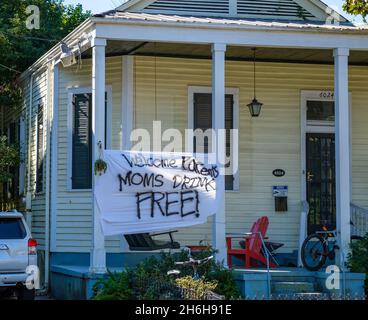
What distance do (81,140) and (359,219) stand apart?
564 cm

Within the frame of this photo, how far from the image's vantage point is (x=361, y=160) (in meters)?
17.3

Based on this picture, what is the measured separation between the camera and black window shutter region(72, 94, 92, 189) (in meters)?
16.5

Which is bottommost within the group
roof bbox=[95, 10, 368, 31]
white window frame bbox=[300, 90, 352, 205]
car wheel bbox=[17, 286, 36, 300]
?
car wheel bbox=[17, 286, 36, 300]

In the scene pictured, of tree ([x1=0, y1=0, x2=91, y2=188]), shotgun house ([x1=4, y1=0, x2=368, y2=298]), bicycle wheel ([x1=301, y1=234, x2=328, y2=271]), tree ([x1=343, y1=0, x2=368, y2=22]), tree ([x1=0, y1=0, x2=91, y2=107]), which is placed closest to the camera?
tree ([x1=343, y1=0, x2=368, y2=22])

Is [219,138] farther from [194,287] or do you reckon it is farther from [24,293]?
[24,293]

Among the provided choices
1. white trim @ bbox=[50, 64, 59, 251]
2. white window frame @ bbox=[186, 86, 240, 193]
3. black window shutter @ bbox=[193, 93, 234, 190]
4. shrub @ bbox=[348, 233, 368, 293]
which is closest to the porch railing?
shrub @ bbox=[348, 233, 368, 293]

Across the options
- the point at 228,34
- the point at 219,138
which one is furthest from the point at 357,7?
the point at 219,138

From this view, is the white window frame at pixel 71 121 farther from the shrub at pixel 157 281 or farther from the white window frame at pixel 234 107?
the shrub at pixel 157 281

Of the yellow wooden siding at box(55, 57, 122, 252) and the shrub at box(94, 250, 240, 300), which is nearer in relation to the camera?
the shrub at box(94, 250, 240, 300)

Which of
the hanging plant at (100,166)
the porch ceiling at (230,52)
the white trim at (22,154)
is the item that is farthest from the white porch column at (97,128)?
the white trim at (22,154)

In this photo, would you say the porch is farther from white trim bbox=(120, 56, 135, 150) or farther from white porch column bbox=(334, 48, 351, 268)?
white porch column bbox=(334, 48, 351, 268)

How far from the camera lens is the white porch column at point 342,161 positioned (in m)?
14.6

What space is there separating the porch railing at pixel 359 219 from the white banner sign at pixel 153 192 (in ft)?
11.2

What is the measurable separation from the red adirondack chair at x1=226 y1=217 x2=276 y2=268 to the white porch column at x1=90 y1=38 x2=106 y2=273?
93.2 inches
